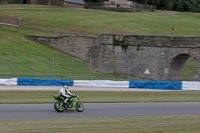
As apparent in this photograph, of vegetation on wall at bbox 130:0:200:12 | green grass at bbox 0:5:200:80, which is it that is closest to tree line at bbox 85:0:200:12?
vegetation on wall at bbox 130:0:200:12

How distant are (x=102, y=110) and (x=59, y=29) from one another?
104 feet

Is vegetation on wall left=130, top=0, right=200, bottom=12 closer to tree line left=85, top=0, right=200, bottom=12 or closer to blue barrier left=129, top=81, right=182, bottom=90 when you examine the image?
tree line left=85, top=0, right=200, bottom=12

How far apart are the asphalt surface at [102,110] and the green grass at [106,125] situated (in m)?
1.06

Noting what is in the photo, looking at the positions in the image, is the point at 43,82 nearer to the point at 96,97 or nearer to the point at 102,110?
the point at 96,97

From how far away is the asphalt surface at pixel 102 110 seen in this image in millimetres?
14682

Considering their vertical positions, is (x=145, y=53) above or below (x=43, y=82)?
above

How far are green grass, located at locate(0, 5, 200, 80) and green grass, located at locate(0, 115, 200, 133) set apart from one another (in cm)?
1385

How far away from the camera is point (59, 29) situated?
1847 inches

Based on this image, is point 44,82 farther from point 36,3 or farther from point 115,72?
Answer: point 36,3

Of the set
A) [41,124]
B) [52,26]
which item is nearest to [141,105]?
[41,124]

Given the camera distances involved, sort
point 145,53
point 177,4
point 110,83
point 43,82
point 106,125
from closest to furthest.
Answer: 1. point 106,125
2. point 43,82
3. point 110,83
4. point 145,53
5. point 177,4

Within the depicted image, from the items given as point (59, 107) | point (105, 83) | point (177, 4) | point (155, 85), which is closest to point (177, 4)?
point (177, 4)

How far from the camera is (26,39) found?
128ft

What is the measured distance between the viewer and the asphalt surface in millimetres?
14682
